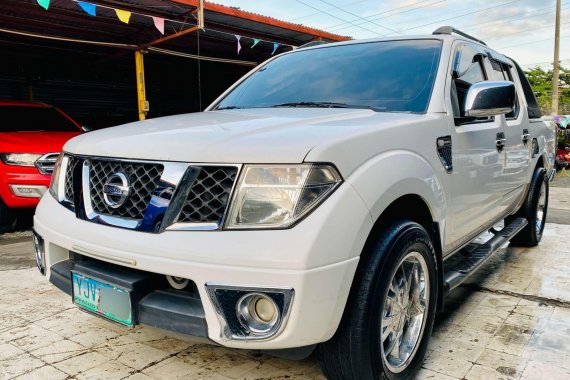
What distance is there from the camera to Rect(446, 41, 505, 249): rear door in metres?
2.74

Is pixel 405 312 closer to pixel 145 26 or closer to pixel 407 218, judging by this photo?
pixel 407 218

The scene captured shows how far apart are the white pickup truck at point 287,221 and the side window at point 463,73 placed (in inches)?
2.8

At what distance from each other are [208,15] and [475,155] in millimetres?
7484

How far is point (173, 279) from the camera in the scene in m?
2.00

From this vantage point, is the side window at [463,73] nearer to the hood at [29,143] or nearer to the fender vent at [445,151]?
the fender vent at [445,151]

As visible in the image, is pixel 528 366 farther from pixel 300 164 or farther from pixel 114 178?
pixel 114 178

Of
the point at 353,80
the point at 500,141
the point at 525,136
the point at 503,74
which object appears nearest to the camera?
the point at 353,80

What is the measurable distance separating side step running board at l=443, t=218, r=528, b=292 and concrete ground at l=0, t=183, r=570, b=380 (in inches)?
13.1

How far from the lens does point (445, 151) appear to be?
2.60m

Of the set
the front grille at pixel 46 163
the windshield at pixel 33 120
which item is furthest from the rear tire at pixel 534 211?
the windshield at pixel 33 120

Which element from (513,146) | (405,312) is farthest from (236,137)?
(513,146)

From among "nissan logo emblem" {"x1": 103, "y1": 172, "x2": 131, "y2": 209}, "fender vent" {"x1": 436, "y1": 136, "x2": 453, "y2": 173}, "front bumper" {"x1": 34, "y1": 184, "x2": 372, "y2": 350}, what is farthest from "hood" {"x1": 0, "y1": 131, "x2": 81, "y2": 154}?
"fender vent" {"x1": 436, "y1": 136, "x2": 453, "y2": 173}

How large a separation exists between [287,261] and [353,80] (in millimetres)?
1662

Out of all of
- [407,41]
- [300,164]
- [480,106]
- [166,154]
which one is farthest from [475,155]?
[166,154]
